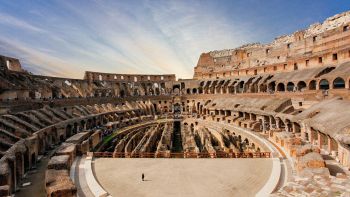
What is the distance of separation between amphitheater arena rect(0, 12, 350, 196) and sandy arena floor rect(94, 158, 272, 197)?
0.21ft

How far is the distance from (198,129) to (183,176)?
72.4 feet

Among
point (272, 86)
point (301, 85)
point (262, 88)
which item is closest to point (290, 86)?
point (272, 86)

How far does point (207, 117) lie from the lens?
41375 millimetres

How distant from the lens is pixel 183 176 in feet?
48.5

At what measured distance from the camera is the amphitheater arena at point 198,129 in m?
13.4

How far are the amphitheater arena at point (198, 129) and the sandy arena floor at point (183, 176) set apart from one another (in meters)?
0.07

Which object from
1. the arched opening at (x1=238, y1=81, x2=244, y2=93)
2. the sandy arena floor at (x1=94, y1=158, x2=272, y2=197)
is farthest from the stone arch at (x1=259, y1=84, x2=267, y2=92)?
the sandy arena floor at (x1=94, y1=158, x2=272, y2=197)

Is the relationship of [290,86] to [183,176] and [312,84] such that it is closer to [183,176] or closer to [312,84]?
[312,84]

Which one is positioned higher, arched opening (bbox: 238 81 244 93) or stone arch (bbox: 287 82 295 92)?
arched opening (bbox: 238 81 244 93)

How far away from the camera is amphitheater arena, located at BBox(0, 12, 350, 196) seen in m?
13.4

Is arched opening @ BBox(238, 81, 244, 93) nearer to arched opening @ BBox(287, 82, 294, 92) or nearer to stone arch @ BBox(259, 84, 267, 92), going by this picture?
stone arch @ BBox(259, 84, 267, 92)

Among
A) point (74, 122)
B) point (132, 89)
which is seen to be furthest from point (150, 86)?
point (74, 122)

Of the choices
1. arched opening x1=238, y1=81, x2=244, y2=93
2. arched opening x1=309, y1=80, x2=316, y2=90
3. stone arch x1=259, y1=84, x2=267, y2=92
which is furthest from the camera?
arched opening x1=238, y1=81, x2=244, y2=93

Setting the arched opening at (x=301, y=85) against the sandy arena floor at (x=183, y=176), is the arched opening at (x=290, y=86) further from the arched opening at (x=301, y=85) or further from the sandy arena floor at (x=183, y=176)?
the sandy arena floor at (x=183, y=176)
